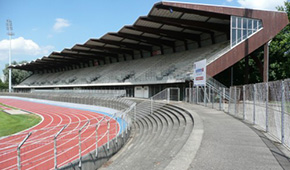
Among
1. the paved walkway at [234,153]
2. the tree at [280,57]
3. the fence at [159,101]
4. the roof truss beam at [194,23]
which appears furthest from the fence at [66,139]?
the tree at [280,57]

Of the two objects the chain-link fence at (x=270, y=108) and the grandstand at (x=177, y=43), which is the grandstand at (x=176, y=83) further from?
Answer: the chain-link fence at (x=270, y=108)

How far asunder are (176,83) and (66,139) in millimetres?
23289

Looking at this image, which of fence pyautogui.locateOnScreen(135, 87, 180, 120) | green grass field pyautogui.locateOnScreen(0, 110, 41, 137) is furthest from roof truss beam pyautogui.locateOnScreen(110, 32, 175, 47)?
green grass field pyautogui.locateOnScreen(0, 110, 41, 137)

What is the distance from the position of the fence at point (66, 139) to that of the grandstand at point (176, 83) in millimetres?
326

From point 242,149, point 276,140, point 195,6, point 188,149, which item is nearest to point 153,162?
point 188,149

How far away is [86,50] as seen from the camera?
47.4m

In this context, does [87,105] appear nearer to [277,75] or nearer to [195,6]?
[195,6]

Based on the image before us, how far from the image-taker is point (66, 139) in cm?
698

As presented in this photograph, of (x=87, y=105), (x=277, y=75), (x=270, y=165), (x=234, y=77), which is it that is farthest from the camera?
(x=234, y=77)

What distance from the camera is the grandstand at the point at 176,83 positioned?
→ 22.5 feet

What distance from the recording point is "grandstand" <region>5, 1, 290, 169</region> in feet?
22.5

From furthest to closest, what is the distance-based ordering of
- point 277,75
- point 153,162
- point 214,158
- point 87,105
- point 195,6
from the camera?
1. point 277,75
2. point 87,105
3. point 195,6
4. point 153,162
5. point 214,158

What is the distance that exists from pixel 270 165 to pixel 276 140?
8.37 feet

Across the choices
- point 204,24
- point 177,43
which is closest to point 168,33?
point 204,24
